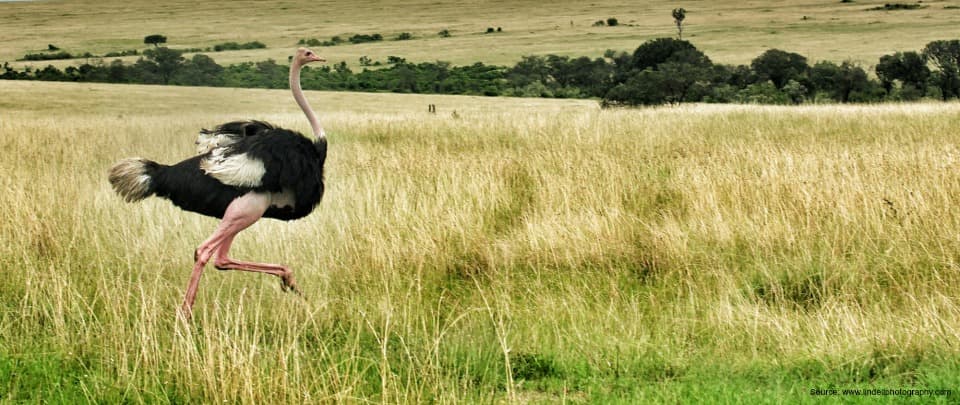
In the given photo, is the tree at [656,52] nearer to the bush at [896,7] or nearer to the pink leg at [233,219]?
the pink leg at [233,219]

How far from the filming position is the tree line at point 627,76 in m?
41.9

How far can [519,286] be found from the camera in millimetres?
6223

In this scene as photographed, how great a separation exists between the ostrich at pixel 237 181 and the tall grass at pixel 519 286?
0.36 metres

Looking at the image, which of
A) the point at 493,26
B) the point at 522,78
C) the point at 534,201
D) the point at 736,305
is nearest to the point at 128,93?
the point at 522,78

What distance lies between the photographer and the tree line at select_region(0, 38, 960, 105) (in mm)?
41875

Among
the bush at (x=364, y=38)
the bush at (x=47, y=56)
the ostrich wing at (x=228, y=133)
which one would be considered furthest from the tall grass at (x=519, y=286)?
the bush at (x=364, y=38)

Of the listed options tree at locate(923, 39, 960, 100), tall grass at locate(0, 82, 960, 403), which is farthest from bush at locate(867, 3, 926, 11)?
tall grass at locate(0, 82, 960, 403)

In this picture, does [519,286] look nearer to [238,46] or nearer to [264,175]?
[264,175]

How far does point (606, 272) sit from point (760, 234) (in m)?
1.22

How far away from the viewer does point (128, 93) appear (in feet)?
137

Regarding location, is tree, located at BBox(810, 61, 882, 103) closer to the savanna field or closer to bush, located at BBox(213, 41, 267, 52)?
the savanna field

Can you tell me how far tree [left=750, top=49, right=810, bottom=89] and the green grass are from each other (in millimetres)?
12364

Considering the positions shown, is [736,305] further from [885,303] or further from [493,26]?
[493,26]

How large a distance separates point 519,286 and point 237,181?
193 cm
